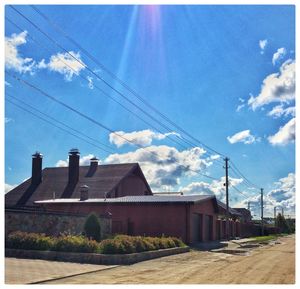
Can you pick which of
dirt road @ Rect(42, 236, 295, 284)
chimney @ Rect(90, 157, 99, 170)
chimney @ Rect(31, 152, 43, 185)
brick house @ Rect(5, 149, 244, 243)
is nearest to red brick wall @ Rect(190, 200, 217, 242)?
brick house @ Rect(5, 149, 244, 243)

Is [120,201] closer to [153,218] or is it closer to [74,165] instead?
[153,218]

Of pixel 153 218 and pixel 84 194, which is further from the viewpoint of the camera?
pixel 84 194

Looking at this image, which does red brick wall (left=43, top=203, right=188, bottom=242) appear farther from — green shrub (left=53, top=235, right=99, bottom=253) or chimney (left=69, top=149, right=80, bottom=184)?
green shrub (left=53, top=235, right=99, bottom=253)

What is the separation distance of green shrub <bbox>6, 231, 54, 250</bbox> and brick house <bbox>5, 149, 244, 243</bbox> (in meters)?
2.96

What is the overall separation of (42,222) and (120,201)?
10401 millimetres

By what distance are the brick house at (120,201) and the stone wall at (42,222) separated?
0.91m

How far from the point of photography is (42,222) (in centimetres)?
2303

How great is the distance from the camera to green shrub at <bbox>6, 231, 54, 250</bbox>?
19131 millimetres

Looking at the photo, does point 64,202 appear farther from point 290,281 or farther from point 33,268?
point 290,281

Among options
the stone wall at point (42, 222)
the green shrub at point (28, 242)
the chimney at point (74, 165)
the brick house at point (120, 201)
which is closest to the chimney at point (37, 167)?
the brick house at point (120, 201)

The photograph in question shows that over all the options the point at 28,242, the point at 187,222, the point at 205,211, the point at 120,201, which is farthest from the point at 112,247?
the point at 205,211

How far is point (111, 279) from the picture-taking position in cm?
1309

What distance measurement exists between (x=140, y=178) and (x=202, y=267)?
1158 inches

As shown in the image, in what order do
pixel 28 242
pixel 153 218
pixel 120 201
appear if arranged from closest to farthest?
pixel 28 242, pixel 153 218, pixel 120 201
